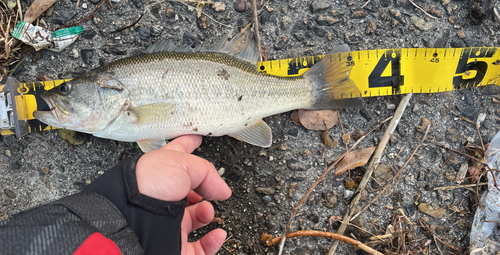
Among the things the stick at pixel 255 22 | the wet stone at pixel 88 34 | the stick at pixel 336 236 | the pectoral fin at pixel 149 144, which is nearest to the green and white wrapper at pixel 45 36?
the wet stone at pixel 88 34

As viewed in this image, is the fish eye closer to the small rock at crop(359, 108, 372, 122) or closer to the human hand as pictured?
the human hand

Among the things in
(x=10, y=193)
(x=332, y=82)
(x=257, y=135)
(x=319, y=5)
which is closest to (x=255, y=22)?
(x=319, y=5)

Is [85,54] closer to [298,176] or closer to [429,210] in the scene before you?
[298,176]

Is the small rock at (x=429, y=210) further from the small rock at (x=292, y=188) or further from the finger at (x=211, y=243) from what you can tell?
the finger at (x=211, y=243)

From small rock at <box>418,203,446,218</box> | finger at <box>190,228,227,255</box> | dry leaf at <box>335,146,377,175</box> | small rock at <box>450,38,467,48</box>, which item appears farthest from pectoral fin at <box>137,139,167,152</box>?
small rock at <box>450,38,467,48</box>

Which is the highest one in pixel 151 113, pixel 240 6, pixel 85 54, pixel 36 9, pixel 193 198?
pixel 36 9
